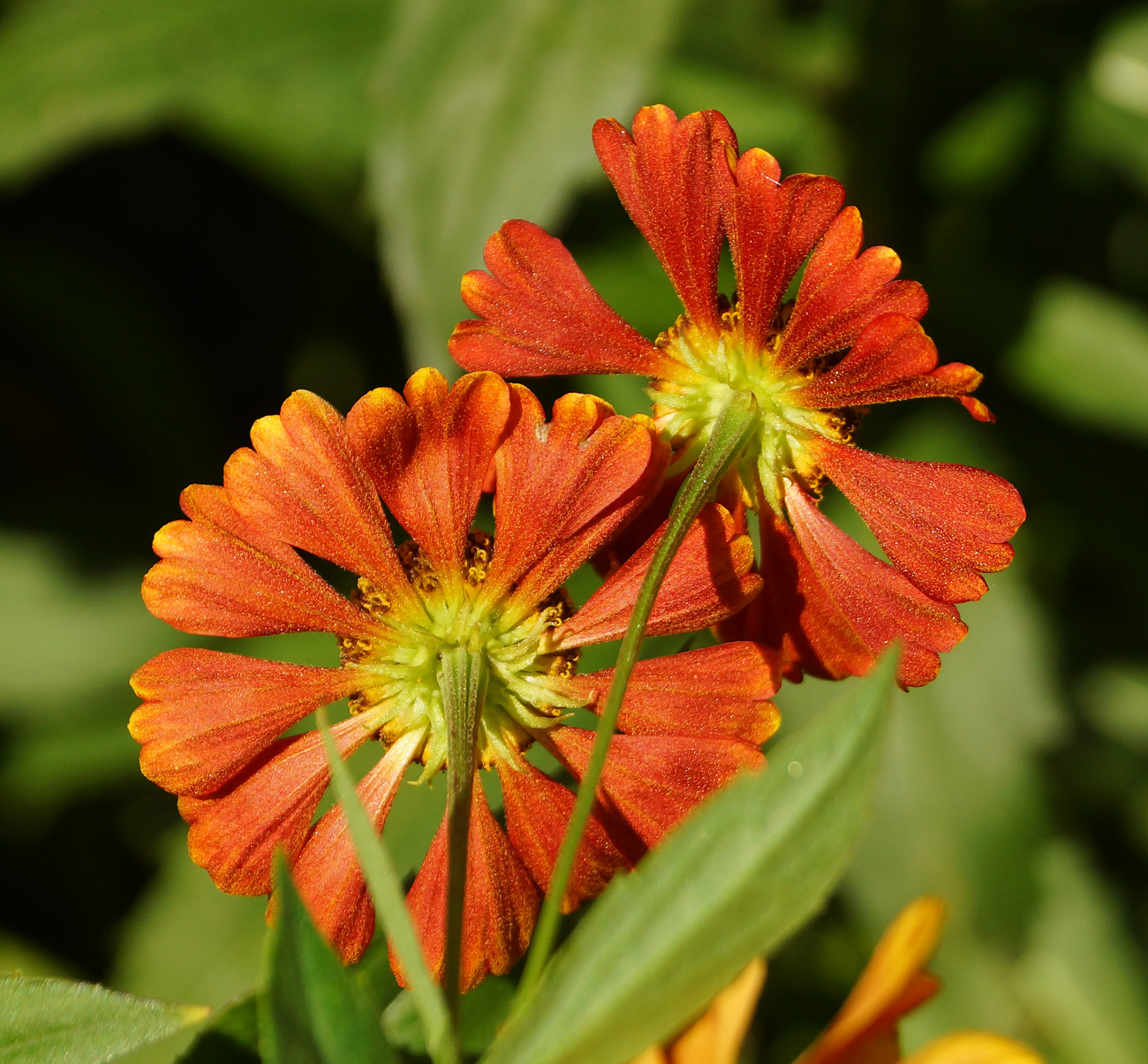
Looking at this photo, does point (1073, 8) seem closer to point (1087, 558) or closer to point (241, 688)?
point (1087, 558)

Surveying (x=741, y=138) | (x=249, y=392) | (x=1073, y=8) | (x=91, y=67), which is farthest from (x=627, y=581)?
(x=1073, y=8)

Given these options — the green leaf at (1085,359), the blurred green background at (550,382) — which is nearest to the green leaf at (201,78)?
the blurred green background at (550,382)

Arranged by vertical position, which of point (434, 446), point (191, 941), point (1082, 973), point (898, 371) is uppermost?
point (898, 371)

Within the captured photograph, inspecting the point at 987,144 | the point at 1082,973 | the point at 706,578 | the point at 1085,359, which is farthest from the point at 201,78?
the point at 1082,973

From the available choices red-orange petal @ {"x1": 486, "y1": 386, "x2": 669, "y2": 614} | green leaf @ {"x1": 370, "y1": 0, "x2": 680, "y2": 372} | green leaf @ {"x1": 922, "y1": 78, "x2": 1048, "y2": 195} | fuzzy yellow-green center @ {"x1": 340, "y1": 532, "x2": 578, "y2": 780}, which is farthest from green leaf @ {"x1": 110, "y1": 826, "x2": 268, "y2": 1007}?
green leaf @ {"x1": 922, "y1": 78, "x2": 1048, "y2": 195}

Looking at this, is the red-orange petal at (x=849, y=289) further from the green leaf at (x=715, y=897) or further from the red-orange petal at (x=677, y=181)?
the green leaf at (x=715, y=897)

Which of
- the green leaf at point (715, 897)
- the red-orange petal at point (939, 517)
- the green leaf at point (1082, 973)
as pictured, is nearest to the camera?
the green leaf at point (715, 897)

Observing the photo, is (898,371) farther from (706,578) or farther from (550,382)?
(550,382)
